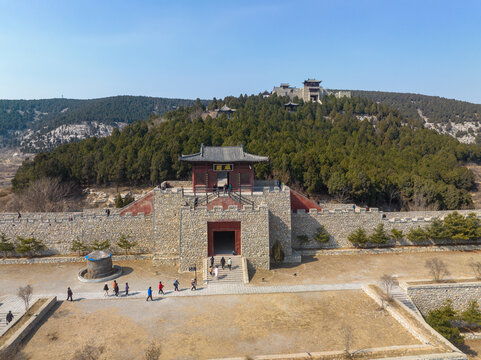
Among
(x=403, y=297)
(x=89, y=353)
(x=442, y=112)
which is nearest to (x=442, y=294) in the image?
(x=403, y=297)

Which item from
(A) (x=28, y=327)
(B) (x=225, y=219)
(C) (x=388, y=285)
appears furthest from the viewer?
(B) (x=225, y=219)

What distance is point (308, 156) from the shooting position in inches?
1351

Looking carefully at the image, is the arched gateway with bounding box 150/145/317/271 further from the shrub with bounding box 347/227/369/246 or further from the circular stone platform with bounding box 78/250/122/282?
the shrub with bounding box 347/227/369/246

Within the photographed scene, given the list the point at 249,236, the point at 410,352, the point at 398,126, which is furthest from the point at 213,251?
the point at 398,126

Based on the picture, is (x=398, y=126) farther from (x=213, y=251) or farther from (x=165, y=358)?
(x=165, y=358)

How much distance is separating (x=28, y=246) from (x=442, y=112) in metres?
112

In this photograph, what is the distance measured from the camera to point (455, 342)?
15.1m

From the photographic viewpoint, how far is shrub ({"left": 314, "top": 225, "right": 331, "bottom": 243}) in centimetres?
2098

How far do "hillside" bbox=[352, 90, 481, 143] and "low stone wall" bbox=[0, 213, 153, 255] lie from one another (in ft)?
284

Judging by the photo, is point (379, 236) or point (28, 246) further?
point (379, 236)

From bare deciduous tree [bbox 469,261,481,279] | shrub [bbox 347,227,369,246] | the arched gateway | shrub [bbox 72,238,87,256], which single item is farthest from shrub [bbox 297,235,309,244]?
shrub [bbox 72,238,87,256]

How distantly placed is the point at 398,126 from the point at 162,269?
1929 inches

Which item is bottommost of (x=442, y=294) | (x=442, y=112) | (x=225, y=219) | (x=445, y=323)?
(x=445, y=323)

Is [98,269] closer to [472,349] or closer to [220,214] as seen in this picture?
[220,214]
